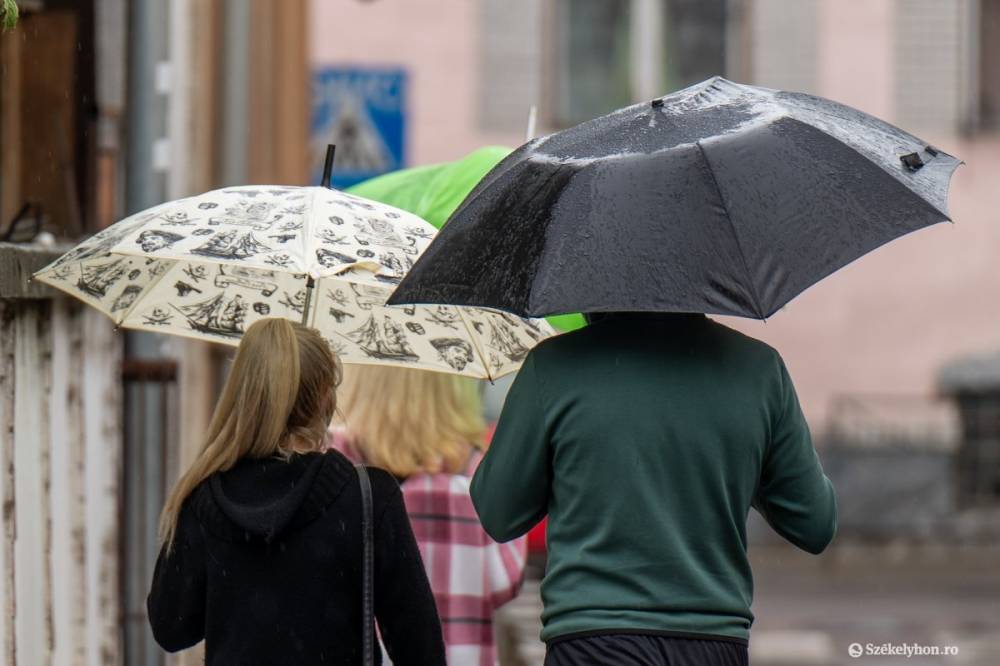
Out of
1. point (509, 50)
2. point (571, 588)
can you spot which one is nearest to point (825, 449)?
point (509, 50)

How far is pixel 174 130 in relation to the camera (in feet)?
23.1

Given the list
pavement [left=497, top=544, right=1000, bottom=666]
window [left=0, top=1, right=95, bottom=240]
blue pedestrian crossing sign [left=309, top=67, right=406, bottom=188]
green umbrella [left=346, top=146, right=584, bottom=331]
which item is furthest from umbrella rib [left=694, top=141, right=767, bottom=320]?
blue pedestrian crossing sign [left=309, top=67, right=406, bottom=188]

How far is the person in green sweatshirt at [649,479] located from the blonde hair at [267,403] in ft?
1.31

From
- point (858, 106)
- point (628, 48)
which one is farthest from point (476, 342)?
point (628, 48)

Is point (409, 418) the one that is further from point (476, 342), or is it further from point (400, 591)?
point (400, 591)

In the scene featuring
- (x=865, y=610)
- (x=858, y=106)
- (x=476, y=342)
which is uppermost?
(x=858, y=106)

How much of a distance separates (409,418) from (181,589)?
897mm

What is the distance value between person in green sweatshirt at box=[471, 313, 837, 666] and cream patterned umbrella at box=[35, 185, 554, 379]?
2.18ft

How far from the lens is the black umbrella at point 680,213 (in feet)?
10.6

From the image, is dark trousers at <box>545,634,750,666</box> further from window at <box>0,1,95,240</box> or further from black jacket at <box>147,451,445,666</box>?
window at <box>0,1,95,240</box>

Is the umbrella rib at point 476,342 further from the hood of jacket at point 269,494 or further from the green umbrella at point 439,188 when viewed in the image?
the hood of jacket at point 269,494

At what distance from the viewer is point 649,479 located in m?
3.29

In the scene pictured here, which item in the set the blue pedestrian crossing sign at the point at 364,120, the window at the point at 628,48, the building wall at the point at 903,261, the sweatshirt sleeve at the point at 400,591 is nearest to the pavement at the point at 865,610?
the building wall at the point at 903,261

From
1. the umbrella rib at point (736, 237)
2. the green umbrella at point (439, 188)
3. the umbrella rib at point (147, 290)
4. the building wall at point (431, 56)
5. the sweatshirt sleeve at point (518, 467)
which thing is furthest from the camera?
the building wall at point (431, 56)
